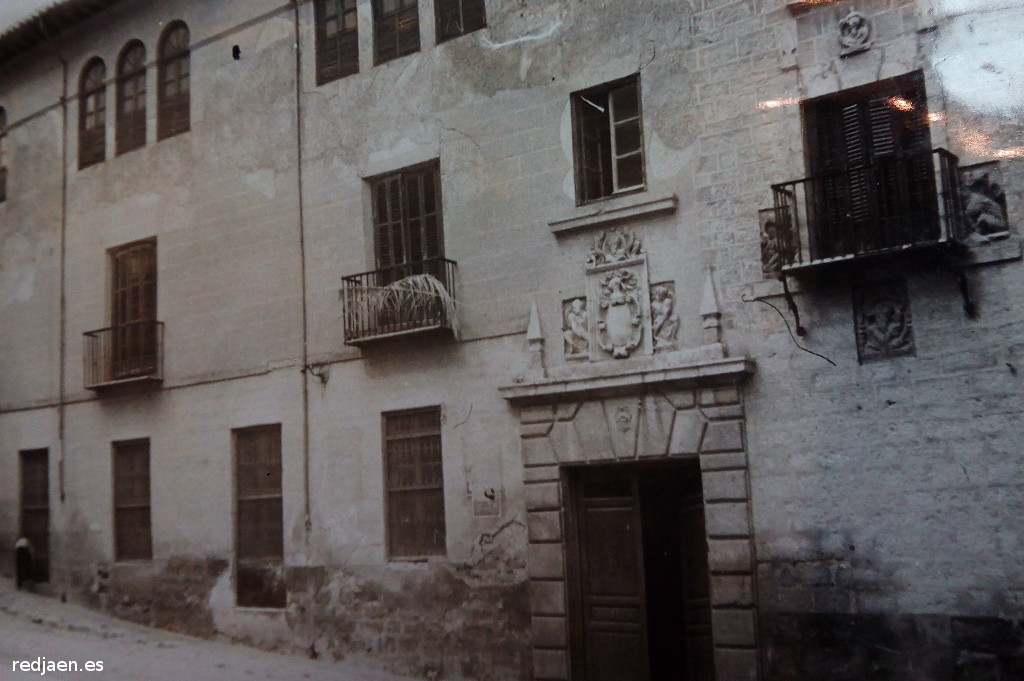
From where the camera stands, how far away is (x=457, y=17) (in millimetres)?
13016

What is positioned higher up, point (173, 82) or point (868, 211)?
point (173, 82)

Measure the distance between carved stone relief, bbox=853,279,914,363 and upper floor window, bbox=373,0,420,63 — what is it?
20.6ft

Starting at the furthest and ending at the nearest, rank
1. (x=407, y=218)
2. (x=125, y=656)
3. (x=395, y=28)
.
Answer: (x=395, y=28) → (x=407, y=218) → (x=125, y=656)

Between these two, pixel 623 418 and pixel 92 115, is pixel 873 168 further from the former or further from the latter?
pixel 92 115

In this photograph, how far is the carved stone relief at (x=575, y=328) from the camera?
11.6 meters

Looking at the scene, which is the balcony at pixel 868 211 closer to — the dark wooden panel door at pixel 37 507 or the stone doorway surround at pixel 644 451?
the stone doorway surround at pixel 644 451

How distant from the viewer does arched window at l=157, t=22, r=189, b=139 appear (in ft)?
52.2

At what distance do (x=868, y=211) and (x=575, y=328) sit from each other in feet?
10.5

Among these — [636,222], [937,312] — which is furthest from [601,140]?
[937,312]

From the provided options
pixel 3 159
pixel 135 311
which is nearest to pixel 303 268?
pixel 135 311

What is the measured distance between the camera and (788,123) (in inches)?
412

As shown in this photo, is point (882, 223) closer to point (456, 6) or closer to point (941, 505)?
point (941, 505)

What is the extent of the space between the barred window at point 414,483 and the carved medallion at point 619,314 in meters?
2.50

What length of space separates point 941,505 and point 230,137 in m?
10.2
